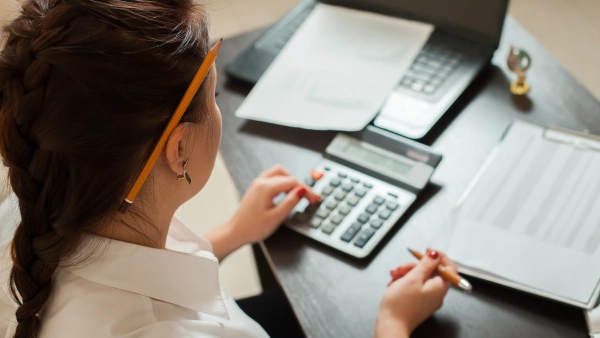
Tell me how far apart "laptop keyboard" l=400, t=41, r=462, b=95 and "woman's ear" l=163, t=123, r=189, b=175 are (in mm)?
508

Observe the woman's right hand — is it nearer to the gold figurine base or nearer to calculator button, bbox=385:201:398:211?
calculator button, bbox=385:201:398:211

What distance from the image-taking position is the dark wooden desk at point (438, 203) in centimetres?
73

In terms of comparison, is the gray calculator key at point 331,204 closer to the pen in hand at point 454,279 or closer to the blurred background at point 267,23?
the pen in hand at point 454,279

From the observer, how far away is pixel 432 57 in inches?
43.1

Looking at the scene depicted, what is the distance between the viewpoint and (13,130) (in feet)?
1.85

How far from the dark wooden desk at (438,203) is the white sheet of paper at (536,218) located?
0.09 ft

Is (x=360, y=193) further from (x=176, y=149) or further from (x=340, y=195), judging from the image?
(x=176, y=149)

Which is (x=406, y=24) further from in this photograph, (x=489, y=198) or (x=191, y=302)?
(x=191, y=302)

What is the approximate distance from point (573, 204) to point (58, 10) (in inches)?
25.5

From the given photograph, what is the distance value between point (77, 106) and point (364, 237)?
41 cm

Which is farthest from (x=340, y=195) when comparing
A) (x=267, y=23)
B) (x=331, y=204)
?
(x=267, y=23)

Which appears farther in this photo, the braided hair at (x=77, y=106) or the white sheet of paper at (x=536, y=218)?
the white sheet of paper at (x=536, y=218)

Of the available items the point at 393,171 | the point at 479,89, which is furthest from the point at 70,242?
the point at 479,89

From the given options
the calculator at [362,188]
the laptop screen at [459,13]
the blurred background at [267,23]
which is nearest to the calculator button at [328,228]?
the calculator at [362,188]
